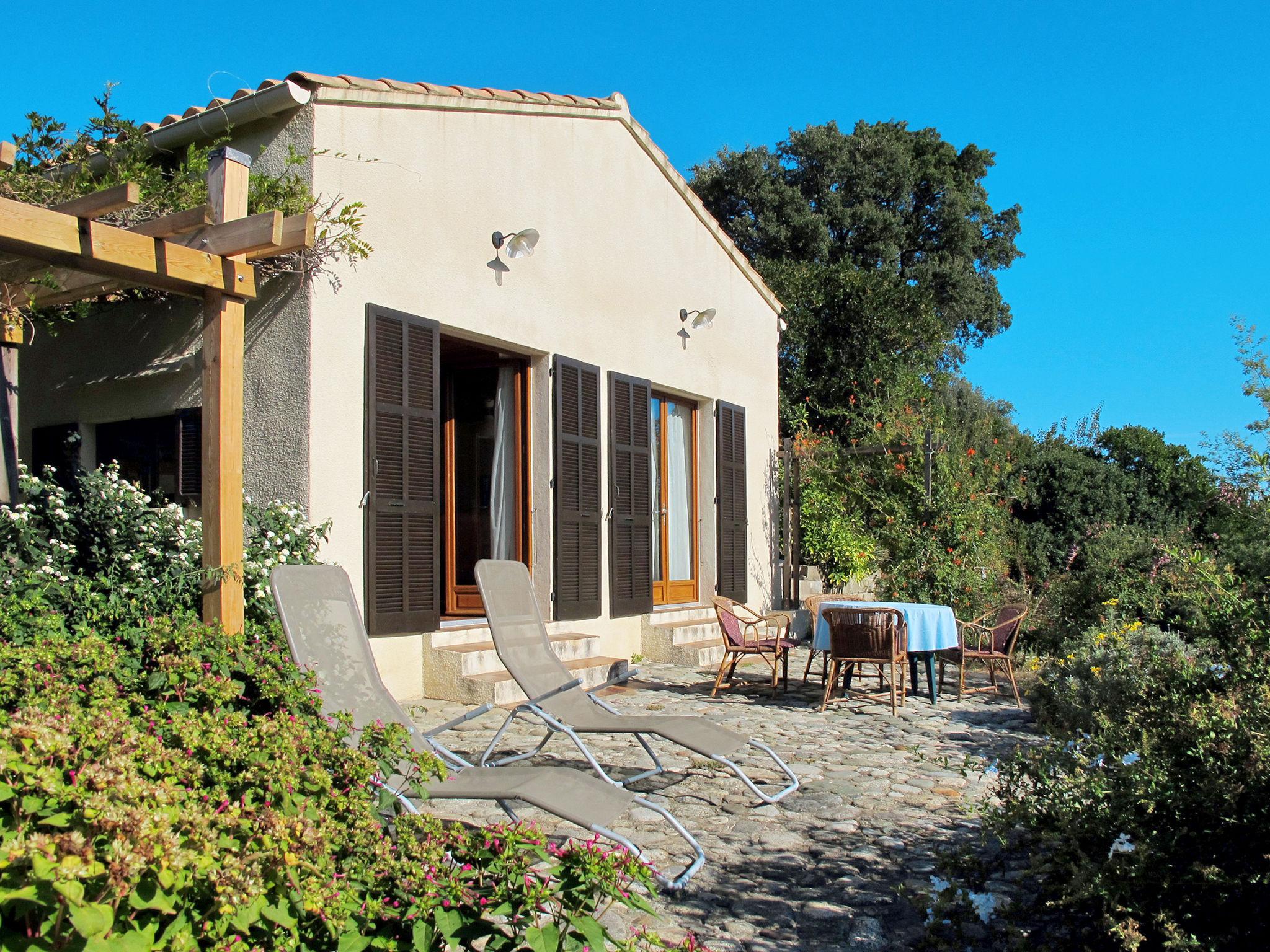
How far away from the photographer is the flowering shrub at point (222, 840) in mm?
1620

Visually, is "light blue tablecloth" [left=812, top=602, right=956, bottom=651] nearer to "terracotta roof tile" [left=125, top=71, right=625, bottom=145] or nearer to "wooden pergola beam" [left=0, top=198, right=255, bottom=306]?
"wooden pergola beam" [left=0, top=198, right=255, bottom=306]

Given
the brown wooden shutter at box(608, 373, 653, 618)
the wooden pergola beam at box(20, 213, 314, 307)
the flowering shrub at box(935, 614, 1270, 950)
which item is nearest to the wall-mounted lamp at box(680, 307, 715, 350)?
the brown wooden shutter at box(608, 373, 653, 618)

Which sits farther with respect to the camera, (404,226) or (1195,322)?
(1195,322)

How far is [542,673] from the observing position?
5.32 metres

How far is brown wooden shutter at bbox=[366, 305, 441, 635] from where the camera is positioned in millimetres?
6848

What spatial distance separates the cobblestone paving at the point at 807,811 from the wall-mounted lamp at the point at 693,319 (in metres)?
4.17

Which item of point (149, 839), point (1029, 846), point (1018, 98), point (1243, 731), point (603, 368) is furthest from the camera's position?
point (1018, 98)

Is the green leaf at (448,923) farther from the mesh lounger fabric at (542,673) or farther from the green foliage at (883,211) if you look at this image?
the green foliage at (883,211)

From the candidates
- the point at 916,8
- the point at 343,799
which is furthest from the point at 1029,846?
the point at 916,8

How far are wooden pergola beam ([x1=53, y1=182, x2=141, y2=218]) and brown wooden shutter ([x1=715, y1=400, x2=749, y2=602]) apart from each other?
7315mm

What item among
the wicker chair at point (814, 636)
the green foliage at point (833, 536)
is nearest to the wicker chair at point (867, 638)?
the wicker chair at point (814, 636)

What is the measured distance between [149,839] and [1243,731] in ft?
7.76

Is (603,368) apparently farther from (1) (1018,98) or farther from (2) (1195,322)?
(1) (1018,98)

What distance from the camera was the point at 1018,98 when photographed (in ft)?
47.6
